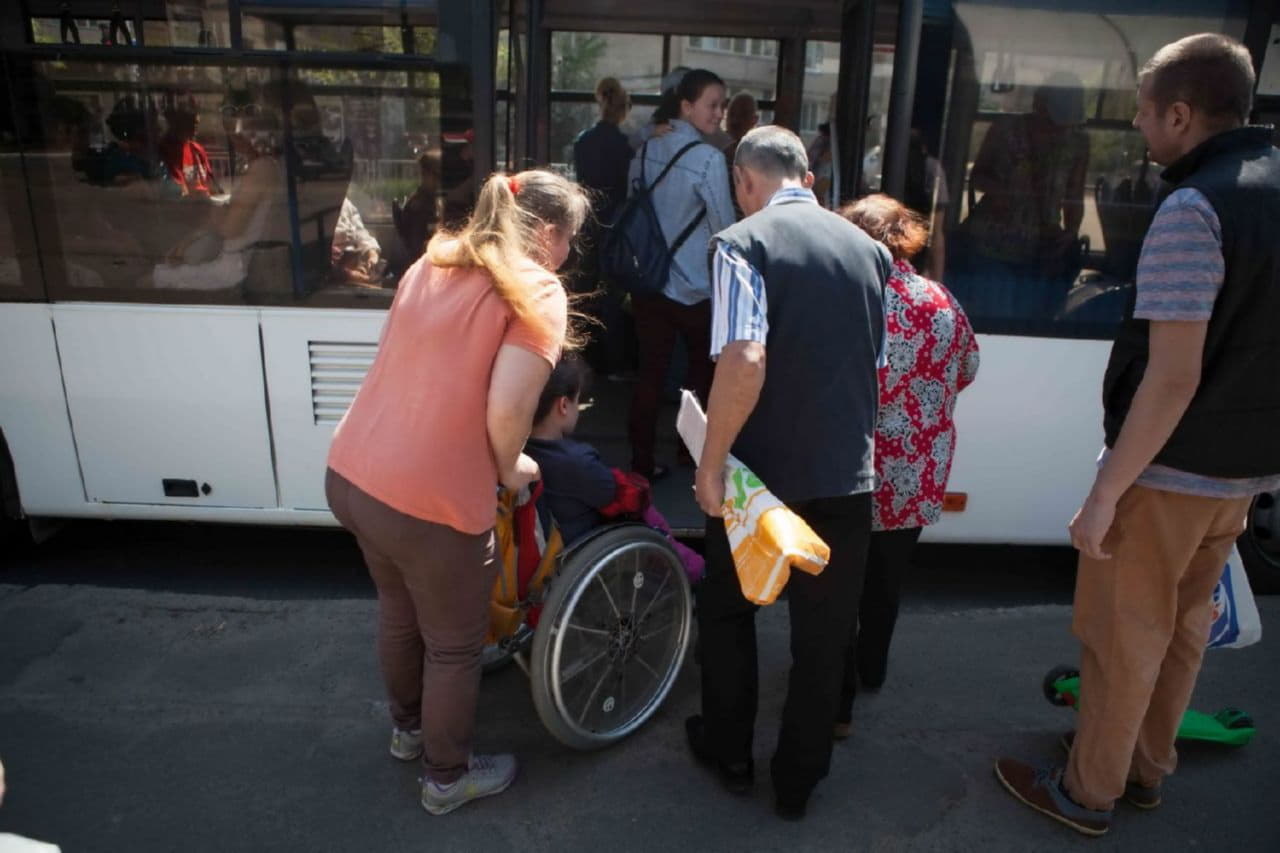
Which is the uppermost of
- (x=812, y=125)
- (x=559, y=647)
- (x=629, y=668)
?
(x=812, y=125)

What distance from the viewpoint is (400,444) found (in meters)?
2.35

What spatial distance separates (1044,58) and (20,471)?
4.39 m

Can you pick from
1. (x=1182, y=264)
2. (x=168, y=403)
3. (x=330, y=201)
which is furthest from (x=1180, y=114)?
(x=168, y=403)

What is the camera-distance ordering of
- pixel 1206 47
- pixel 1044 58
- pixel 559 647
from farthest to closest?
pixel 1044 58, pixel 559 647, pixel 1206 47

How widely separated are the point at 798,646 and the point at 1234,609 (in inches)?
50.1

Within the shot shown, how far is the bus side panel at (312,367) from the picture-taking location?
388 centimetres

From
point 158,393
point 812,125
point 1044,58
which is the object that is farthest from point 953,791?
point 812,125

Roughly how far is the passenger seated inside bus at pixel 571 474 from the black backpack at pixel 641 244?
3.98 feet

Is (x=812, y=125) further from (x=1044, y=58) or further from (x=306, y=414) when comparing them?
(x=306, y=414)

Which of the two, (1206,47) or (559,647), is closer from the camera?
(1206,47)

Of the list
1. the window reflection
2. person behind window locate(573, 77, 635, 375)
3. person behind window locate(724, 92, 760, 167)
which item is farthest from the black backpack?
person behind window locate(724, 92, 760, 167)

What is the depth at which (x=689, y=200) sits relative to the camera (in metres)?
4.20

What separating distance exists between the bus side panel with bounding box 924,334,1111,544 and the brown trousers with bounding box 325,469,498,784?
2.22 meters

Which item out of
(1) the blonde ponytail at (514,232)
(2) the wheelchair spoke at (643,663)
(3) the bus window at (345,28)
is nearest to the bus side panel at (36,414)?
(3) the bus window at (345,28)
